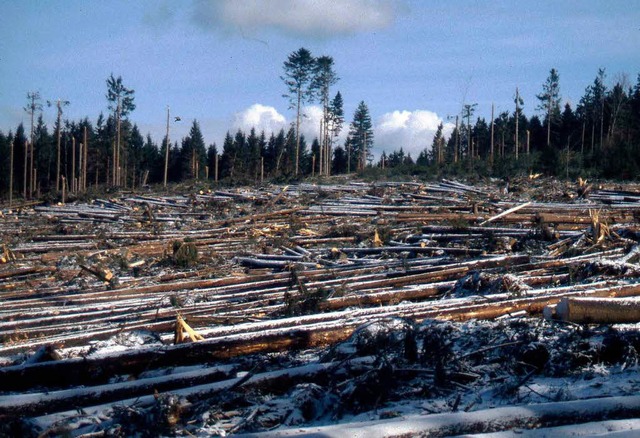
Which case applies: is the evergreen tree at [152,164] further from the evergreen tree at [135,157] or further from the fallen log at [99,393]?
the fallen log at [99,393]

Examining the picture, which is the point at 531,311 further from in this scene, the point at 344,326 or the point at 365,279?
the point at 365,279

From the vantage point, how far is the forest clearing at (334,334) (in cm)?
348

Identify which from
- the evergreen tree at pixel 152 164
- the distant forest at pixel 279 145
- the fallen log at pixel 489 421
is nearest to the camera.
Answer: the fallen log at pixel 489 421

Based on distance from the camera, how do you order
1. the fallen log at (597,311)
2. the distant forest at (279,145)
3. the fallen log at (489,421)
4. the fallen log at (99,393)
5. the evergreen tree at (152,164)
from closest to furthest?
1. the fallen log at (489,421)
2. the fallen log at (99,393)
3. the fallen log at (597,311)
4. the distant forest at (279,145)
5. the evergreen tree at (152,164)

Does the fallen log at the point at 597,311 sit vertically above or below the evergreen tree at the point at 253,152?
below

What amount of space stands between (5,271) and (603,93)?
51378 millimetres

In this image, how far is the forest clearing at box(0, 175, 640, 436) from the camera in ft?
11.4

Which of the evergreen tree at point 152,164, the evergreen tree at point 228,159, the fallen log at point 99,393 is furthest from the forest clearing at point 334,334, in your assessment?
the evergreen tree at point 152,164

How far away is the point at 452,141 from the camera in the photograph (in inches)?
2682

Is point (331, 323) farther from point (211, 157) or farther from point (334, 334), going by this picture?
point (211, 157)

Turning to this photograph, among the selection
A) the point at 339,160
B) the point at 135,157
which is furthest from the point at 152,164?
the point at 339,160

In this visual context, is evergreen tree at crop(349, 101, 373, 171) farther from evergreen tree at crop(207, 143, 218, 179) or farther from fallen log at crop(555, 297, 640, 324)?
fallen log at crop(555, 297, 640, 324)

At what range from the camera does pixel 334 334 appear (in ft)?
16.3

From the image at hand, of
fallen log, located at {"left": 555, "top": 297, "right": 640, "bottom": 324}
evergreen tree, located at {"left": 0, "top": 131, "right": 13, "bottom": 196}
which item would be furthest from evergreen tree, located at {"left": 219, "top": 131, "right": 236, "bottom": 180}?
fallen log, located at {"left": 555, "top": 297, "right": 640, "bottom": 324}
